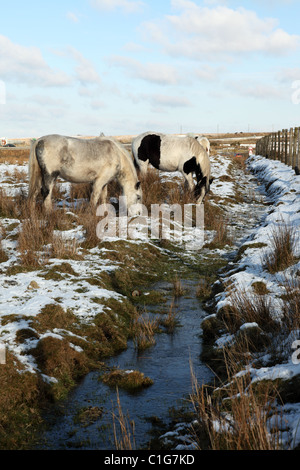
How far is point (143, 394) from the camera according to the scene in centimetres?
389

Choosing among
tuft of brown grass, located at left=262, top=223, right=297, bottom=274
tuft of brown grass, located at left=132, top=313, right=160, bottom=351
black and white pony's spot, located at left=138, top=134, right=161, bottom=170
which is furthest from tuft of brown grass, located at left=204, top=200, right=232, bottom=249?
tuft of brown grass, located at left=132, top=313, right=160, bottom=351

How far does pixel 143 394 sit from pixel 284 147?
79.5ft

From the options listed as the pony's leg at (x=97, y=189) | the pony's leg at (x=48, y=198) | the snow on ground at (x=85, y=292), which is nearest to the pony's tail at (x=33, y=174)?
the pony's leg at (x=48, y=198)

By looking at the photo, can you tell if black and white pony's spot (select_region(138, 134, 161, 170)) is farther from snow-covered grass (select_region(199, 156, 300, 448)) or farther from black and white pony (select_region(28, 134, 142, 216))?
snow-covered grass (select_region(199, 156, 300, 448))

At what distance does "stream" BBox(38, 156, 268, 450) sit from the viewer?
10.6 ft

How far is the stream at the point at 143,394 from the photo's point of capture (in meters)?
3.22

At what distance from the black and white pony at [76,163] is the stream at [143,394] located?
419 centimetres

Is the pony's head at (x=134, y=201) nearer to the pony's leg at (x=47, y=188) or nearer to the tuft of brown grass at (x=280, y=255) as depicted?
the pony's leg at (x=47, y=188)

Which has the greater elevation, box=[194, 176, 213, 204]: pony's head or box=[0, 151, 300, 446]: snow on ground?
box=[194, 176, 213, 204]: pony's head

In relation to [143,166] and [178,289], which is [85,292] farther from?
[143,166]

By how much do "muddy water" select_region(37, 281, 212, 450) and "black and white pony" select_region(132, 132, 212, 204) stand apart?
7306 millimetres

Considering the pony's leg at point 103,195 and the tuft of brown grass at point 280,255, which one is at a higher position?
the pony's leg at point 103,195

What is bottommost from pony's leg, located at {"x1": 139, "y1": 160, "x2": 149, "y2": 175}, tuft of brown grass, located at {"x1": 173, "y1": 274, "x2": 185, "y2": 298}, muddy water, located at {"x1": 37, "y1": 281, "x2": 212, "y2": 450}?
muddy water, located at {"x1": 37, "y1": 281, "x2": 212, "y2": 450}

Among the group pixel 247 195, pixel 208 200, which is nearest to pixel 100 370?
pixel 208 200
